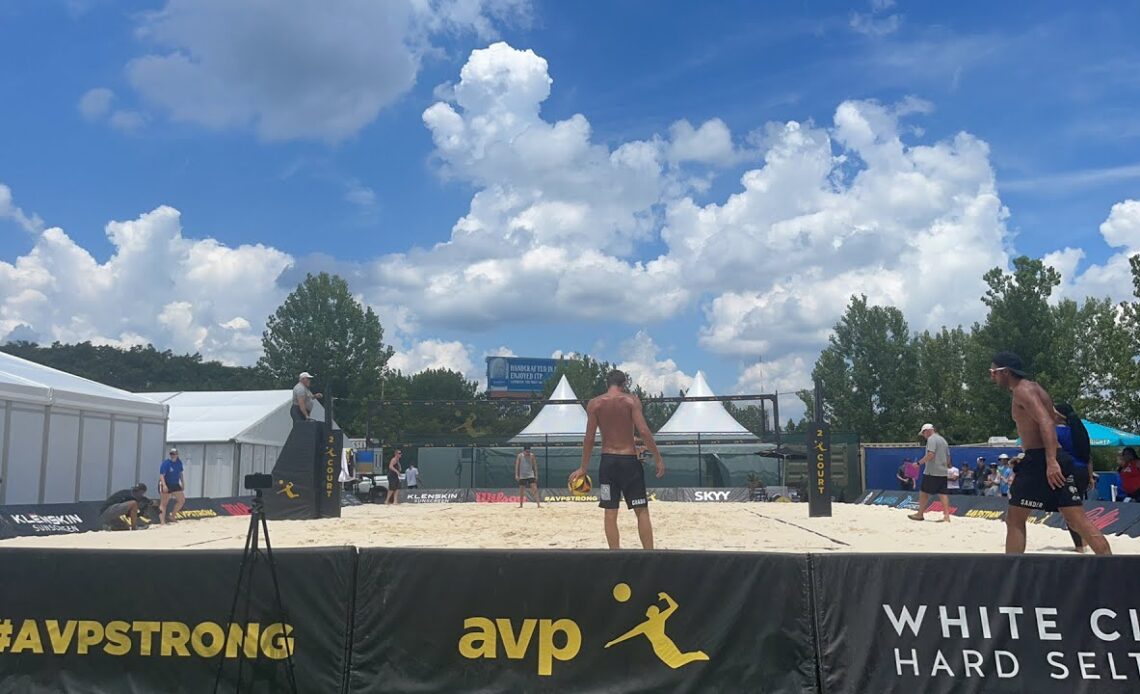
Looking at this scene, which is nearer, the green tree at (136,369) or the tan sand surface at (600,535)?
the tan sand surface at (600,535)

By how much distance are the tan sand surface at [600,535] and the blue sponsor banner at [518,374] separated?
6541cm

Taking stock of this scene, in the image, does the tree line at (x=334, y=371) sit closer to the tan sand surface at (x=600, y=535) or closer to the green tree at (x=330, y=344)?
the green tree at (x=330, y=344)

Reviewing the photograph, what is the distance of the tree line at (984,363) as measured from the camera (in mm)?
27828

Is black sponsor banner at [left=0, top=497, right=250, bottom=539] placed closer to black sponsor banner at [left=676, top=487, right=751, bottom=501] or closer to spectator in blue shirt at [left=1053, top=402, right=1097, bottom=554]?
spectator in blue shirt at [left=1053, top=402, right=1097, bottom=554]

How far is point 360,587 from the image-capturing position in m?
4.25

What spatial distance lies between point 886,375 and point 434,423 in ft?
115

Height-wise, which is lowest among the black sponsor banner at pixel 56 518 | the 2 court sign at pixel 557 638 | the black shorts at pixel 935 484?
the black sponsor banner at pixel 56 518

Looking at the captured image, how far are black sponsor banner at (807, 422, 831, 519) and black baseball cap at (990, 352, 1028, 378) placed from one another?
29.8ft

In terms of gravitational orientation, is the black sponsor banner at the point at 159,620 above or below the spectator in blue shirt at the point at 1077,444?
below

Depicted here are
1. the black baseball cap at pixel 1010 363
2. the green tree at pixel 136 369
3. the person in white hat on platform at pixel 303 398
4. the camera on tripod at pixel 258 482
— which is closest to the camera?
the camera on tripod at pixel 258 482

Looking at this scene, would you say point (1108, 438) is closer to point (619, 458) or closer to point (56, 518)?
point (619, 458)

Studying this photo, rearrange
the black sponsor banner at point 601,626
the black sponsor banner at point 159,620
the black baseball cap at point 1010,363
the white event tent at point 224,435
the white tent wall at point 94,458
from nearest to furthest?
the black sponsor banner at point 601,626 → the black sponsor banner at point 159,620 → the black baseball cap at point 1010,363 → the white tent wall at point 94,458 → the white event tent at point 224,435

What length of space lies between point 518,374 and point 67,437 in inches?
2531

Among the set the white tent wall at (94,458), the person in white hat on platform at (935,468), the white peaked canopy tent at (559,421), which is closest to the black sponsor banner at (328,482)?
A: the white tent wall at (94,458)
